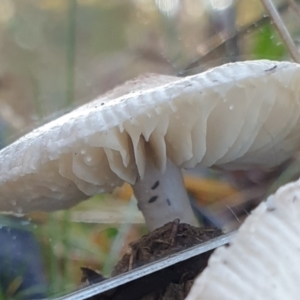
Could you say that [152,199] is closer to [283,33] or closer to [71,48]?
[283,33]

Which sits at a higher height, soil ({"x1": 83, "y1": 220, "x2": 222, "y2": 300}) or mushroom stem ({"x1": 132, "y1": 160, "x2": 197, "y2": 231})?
mushroom stem ({"x1": 132, "y1": 160, "x2": 197, "y2": 231})

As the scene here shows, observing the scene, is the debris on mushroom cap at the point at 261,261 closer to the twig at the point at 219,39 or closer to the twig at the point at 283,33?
the twig at the point at 283,33

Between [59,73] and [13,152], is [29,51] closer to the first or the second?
[59,73]

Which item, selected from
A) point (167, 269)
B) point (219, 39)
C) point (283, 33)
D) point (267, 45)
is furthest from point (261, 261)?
point (219, 39)

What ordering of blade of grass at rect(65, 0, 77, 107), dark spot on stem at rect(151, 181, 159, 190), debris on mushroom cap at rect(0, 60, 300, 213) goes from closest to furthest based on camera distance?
debris on mushroom cap at rect(0, 60, 300, 213) → dark spot on stem at rect(151, 181, 159, 190) → blade of grass at rect(65, 0, 77, 107)

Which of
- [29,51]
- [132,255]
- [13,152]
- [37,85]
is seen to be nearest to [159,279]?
[132,255]

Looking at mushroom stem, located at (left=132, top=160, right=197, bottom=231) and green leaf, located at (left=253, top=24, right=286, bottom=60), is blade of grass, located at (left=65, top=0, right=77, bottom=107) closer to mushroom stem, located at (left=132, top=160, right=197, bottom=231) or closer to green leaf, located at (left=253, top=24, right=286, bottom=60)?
green leaf, located at (left=253, top=24, right=286, bottom=60)

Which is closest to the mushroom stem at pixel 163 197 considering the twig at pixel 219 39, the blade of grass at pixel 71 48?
the twig at pixel 219 39

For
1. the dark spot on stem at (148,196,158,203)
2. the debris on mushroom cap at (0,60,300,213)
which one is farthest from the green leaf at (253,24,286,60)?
the dark spot on stem at (148,196,158,203)
